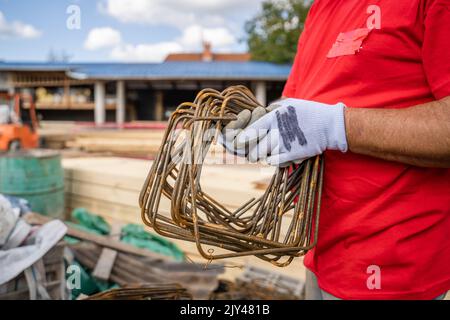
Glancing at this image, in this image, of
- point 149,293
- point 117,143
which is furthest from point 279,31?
point 149,293

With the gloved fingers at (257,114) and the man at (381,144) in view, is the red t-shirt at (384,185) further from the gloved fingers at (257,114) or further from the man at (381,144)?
the gloved fingers at (257,114)

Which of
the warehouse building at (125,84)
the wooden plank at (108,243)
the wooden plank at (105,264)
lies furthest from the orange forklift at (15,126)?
the wooden plank at (105,264)

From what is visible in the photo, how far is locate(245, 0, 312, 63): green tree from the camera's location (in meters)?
20.9

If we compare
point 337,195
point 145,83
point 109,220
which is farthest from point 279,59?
point 337,195

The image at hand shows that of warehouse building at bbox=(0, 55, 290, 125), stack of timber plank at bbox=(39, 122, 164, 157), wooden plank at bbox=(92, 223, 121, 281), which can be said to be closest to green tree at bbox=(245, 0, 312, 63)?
warehouse building at bbox=(0, 55, 290, 125)

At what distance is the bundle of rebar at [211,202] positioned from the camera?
917mm

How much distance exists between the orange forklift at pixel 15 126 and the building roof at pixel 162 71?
13.8 ft

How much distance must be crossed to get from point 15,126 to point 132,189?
756 cm

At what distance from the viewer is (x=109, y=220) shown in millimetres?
4391

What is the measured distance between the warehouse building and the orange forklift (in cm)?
421

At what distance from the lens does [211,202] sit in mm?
1104

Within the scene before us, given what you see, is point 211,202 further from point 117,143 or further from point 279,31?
point 279,31

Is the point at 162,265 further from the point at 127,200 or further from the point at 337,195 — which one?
the point at 337,195
